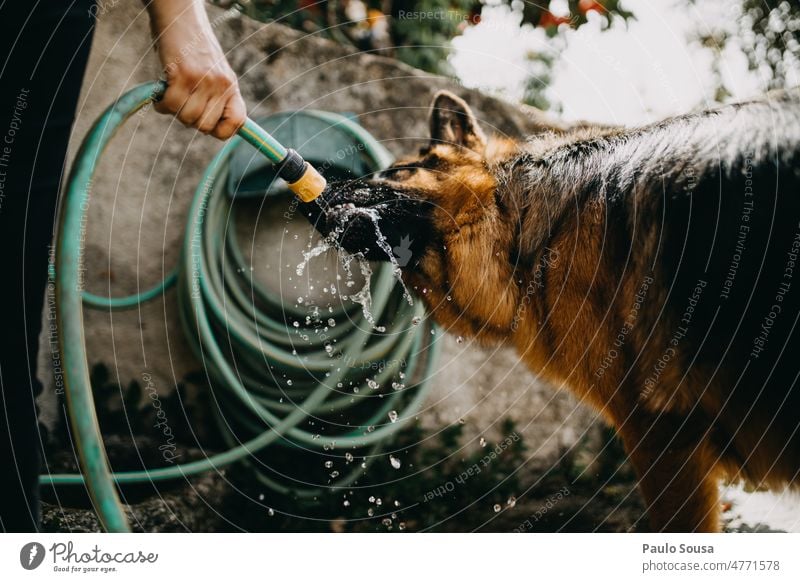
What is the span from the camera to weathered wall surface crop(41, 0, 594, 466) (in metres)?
2.13

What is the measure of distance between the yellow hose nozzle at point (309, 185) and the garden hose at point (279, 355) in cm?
49

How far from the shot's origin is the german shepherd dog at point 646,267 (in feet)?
4.59

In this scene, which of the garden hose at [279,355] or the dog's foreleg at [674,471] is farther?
the garden hose at [279,355]

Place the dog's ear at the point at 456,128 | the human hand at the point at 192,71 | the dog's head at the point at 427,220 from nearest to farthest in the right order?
the human hand at the point at 192,71, the dog's head at the point at 427,220, the dog's ear at the point at 456,128

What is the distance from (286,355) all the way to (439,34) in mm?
1213

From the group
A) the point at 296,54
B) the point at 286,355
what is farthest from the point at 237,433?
the point at 296,54

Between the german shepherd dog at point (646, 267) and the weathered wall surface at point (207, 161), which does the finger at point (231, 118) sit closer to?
the german shepherd dog at point (646, 267)

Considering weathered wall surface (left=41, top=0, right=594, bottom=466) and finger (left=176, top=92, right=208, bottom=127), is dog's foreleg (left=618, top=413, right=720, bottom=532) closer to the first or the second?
weathered wall surface (left=41, top=0, right=594, bottom=466)

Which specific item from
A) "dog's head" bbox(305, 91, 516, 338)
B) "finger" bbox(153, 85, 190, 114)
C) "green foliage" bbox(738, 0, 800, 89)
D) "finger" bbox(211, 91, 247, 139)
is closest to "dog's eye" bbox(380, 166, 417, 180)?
"dog's head" bbox(305, 91, 516, 338)

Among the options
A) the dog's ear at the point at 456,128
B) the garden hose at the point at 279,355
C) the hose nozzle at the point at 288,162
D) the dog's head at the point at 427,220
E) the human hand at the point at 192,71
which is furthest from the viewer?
the garden hose at the point at 279,355

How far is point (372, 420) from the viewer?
2160mm

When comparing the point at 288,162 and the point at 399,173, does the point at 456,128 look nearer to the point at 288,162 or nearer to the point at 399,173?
the point at 399,173

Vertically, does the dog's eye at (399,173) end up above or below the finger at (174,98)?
above

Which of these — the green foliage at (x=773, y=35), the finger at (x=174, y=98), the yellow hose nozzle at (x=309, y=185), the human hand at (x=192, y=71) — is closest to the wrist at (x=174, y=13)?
the human hand at (x=192, y=71)
